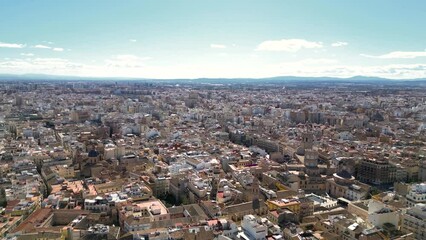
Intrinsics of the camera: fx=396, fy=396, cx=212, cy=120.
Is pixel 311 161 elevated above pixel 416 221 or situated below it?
above

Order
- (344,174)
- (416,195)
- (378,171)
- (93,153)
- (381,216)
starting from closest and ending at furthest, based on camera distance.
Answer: (381,216), (416,195), (344,174), (378,171), (93,153)

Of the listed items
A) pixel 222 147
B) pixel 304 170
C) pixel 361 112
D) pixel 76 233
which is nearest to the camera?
pixel 76 233

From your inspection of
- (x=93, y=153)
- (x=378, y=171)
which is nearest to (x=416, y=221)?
(x=378, y=171)

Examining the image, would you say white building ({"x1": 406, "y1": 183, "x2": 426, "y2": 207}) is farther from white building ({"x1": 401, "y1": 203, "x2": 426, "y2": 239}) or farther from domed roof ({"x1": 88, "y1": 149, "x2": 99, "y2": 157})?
domed roof ({"x1": 88, "y1": 149, "x2": 99, "y2": 157})

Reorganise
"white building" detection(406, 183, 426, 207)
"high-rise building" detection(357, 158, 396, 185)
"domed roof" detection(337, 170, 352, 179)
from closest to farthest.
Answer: "white building" detection(406, 183, 426, 207)
"domed roof" detection(337, 170, 352, 179)
"high-rise building" detection(357, 158, 396, 185)

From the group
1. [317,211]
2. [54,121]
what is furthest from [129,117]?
[317,211]

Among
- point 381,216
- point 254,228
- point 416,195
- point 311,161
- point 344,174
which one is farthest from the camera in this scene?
point 311,161

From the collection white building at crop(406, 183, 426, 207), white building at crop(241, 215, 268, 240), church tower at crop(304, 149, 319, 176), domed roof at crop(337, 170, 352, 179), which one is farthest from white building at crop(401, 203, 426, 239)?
church tower at crop(304, 149, 319, 176)

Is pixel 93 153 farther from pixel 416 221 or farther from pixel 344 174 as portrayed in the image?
pixel 416 221

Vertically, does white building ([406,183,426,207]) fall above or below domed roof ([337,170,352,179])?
above

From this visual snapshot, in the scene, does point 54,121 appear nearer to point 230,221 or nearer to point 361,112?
point 230,221

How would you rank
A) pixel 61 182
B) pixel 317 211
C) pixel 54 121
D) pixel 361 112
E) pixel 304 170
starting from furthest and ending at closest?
pixel 361 112, pixel 54 121, pixel 304 170, pixel 61 182, pixel 317 211
